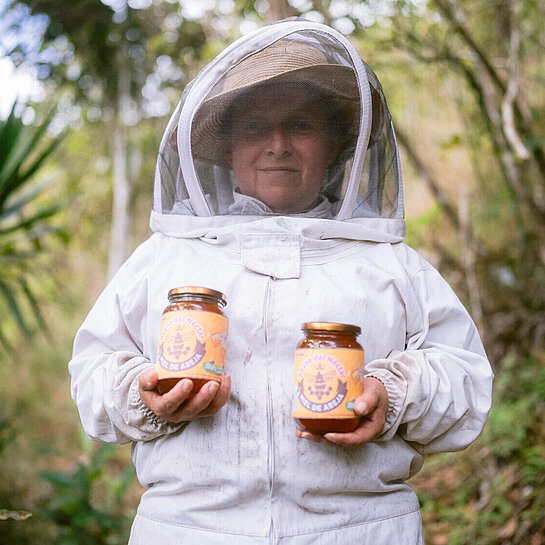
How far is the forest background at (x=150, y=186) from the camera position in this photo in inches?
147

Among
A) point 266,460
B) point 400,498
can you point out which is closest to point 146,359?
point 266,460

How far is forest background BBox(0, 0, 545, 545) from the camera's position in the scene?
3.74 meters

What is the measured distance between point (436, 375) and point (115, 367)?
799 mm

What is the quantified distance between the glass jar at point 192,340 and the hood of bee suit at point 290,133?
0.32 metres

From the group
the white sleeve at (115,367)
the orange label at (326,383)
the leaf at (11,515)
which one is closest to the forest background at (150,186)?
the leaf at (11,515)

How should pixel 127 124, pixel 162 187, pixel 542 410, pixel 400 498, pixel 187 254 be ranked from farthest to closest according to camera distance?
pixel 127 124 < pixel 542 410 < pixel 162 187 < pixel 187 254 < pixel 400 498

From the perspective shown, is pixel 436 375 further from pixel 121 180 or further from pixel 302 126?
pixel 121 180

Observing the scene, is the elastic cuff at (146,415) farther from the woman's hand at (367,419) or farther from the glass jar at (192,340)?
the woman's hand at (367,419)

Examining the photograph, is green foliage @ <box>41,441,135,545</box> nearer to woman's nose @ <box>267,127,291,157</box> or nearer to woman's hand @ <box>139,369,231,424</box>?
woman's hand @ <box>139,369,231,424</box>

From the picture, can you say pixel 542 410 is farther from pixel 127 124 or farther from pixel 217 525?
pixel 127 124

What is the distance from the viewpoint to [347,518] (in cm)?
150

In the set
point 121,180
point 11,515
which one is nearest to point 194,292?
point 11,515

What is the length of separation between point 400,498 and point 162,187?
1.07 metres

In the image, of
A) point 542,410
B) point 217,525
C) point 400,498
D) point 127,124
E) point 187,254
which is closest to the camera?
point 217,525
